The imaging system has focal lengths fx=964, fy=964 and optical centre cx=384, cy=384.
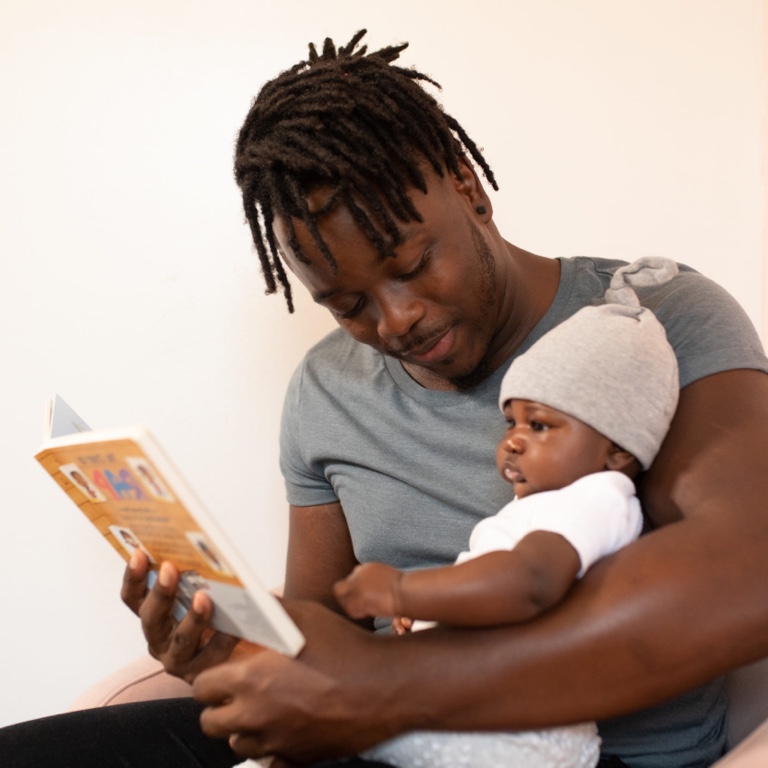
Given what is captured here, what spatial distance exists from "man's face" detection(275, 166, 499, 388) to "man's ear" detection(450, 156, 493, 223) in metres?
0.02

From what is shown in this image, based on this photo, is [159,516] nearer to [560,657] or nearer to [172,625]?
[172,625]

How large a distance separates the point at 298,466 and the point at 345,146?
58cm

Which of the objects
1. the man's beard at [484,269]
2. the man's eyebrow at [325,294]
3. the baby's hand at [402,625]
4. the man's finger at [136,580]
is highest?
the man's eyebrow at [325,294]

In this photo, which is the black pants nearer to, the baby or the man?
the man

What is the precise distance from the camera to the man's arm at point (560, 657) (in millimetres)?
941

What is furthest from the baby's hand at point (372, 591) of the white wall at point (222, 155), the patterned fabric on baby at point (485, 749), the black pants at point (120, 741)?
the white wall at point (222, 155)

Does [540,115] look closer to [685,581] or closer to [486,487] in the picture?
[486,487]

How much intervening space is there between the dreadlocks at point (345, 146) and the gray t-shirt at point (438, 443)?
0.97ft

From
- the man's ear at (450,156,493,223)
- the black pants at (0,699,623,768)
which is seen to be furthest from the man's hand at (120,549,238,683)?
the man's ear at (450,156,493,223)

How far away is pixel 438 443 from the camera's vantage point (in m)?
1.39

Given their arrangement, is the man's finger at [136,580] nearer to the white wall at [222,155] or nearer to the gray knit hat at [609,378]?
the gray knit hat at [609,378]

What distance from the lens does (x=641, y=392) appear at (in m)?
1.08

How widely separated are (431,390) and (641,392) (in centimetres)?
40

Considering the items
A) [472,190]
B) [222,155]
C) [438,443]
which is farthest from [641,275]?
[222,155]
